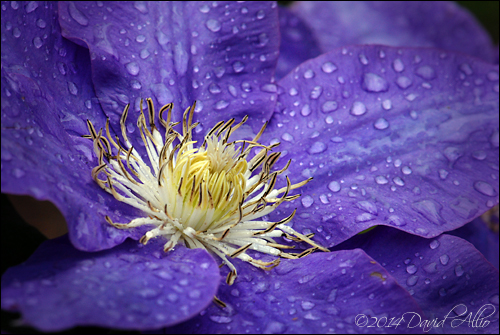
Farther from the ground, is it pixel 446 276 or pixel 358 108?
pixel 358 108

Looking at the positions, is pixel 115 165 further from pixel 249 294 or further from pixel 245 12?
pixel 245 12

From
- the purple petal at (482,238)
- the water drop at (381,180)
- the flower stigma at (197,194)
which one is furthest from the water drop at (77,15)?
the purple petal at (482,238)

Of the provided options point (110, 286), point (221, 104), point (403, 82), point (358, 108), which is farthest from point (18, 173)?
point (403, 82)

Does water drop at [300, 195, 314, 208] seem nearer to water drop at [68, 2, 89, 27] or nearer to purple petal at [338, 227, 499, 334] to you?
purple petal at [338, 227, 499, 334]

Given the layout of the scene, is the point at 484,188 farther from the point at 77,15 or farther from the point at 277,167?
the point at 77,15

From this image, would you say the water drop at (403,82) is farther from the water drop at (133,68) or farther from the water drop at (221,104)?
the water drop at (133,68)

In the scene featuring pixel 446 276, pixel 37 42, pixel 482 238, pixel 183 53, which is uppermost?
pixel 37 42
